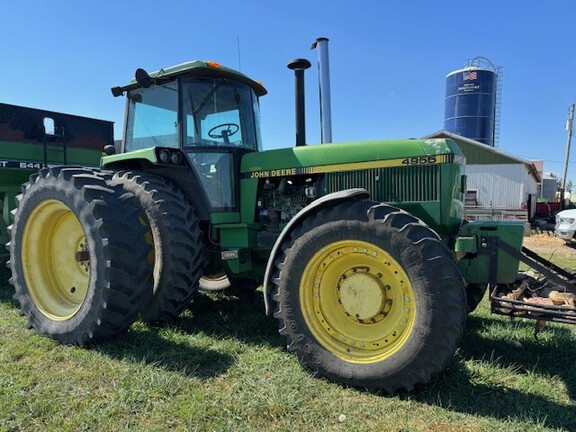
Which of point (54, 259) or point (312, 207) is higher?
point (312, 207)

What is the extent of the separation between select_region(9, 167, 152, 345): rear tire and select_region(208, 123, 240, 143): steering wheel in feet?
3.67

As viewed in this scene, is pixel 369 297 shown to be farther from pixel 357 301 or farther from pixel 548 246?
pixel 548 246

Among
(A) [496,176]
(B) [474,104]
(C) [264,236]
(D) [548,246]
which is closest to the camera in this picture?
(C) [264,236]

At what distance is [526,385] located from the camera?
3254 millimetres

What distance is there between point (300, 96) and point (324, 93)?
1.55 ft

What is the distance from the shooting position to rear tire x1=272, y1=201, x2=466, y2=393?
3010mm

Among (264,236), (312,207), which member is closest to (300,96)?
(264,236)

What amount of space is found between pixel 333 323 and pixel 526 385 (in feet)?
4.74

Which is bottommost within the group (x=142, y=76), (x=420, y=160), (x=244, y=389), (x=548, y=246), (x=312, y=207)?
(x=548, y=246)

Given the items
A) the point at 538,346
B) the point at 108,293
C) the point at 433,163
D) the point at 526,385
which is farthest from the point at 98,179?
the point at 538,346

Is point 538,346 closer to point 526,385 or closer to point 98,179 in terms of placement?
point 526,385

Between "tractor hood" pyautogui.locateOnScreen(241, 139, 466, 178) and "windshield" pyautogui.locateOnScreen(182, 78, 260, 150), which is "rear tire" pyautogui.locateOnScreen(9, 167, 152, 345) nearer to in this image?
"windshield" pyautogui.locateOnScreen(182, 78, 260, 150)

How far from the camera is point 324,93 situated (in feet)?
16.5

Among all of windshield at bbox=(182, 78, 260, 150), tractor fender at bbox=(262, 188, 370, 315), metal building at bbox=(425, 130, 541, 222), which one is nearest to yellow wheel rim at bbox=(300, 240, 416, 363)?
tractor fender at bbox=(262, 188, 370, 315)
